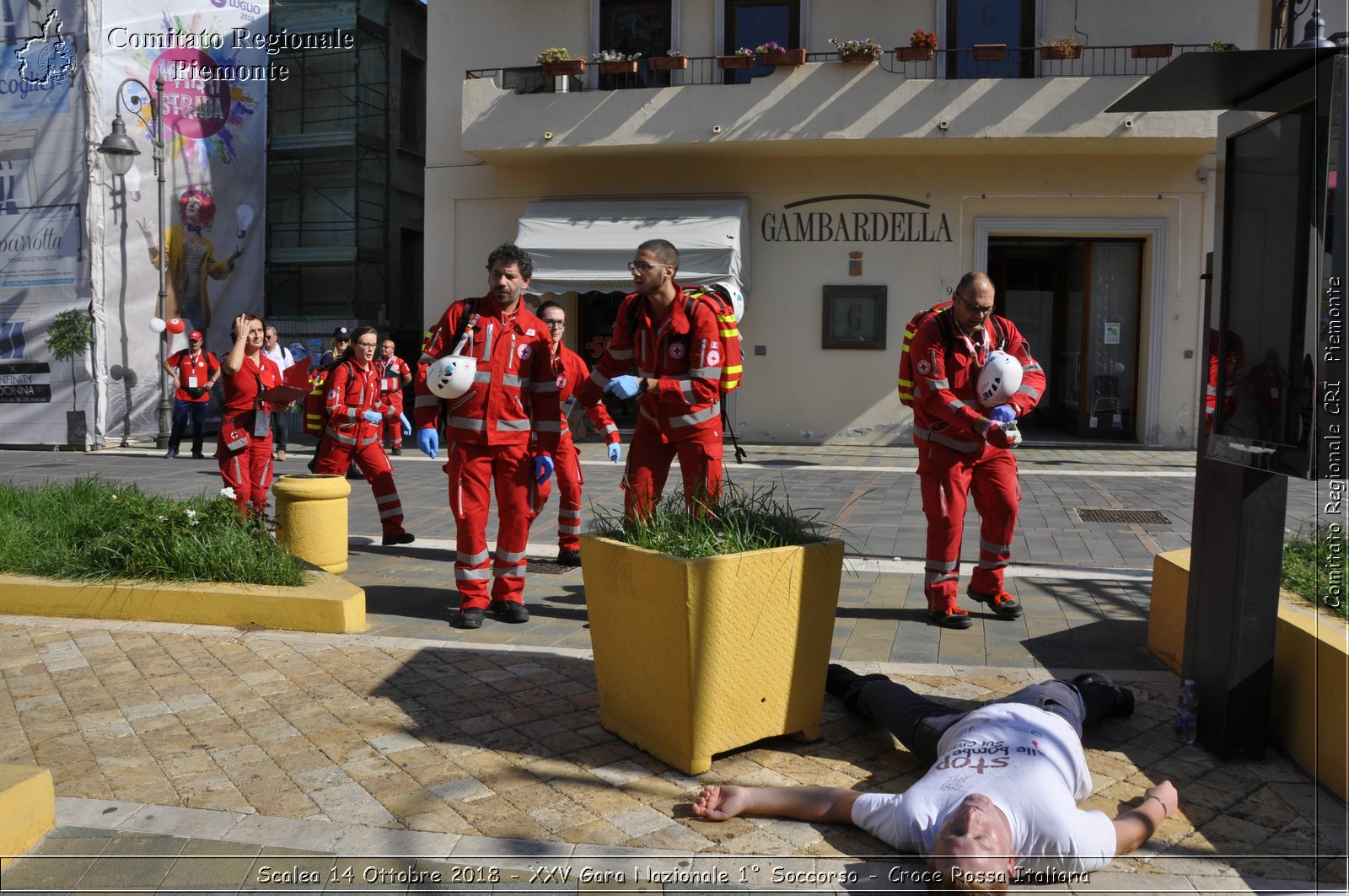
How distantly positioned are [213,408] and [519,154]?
7.57m

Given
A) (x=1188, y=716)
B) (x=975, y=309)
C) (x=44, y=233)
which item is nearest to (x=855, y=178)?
(x=975, y=309)

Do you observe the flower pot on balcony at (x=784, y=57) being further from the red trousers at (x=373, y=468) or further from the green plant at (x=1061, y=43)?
the red trousers at (x=373, y=468)

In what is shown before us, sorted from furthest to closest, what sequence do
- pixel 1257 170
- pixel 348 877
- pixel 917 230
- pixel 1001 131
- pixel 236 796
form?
pixel 917 230, pixel 1001 131, pixel 1257 170, pixel 236 796, pixel 348 877

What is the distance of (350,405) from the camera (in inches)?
351

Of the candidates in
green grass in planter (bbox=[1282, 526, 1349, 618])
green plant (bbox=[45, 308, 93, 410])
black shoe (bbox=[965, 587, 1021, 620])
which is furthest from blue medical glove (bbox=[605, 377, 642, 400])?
green plant (bbox=[45, 308, 93, 410])

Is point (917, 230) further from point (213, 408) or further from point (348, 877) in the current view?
point (348, 877)

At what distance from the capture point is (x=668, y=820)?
362cm

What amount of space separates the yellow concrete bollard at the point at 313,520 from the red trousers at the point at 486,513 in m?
1.55

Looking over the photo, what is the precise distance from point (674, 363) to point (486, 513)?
4.63 ft

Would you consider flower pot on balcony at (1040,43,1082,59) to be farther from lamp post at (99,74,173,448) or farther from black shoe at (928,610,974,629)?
lamp post at (99,74,173,448)

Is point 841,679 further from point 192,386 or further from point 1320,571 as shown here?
point 192,386

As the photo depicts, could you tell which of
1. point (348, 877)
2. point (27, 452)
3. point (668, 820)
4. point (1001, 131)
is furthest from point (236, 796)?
point (27, 452)

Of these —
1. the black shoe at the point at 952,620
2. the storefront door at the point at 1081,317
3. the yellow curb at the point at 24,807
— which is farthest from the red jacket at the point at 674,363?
the storefront door at the point at 1081,317

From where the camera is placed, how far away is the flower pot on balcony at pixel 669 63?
17.6 metres
